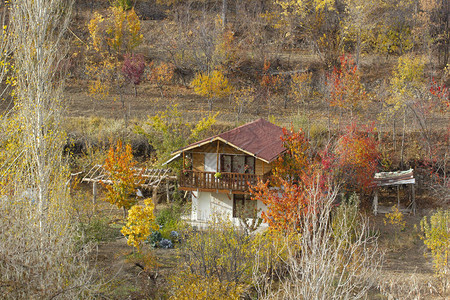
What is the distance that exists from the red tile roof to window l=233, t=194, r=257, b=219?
109 inches

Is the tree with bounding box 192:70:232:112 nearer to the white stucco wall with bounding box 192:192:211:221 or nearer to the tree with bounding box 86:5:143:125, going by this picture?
the tree with bounding box 86:5:143:125

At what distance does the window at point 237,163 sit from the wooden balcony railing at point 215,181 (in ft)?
2.87

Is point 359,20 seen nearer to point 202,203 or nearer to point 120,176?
point 202,203

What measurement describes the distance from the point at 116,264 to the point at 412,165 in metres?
22.6

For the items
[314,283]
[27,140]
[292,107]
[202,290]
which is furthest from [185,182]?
[292,107]

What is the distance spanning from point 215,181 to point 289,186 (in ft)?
18.5

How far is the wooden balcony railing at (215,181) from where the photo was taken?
78.1 feet

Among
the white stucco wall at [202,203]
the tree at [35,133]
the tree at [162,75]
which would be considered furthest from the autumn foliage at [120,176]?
the tree at [162,75]

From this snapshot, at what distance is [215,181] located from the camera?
24359 mm

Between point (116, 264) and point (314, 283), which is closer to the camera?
point (314, 283)

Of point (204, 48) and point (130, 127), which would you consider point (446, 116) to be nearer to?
point (204, 48)

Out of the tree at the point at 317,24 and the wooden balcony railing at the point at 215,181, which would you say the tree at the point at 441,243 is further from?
the tree at the point at 317,24

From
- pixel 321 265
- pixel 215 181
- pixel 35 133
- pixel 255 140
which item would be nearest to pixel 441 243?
pixel 321 265

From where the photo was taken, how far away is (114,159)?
23.3 metres
